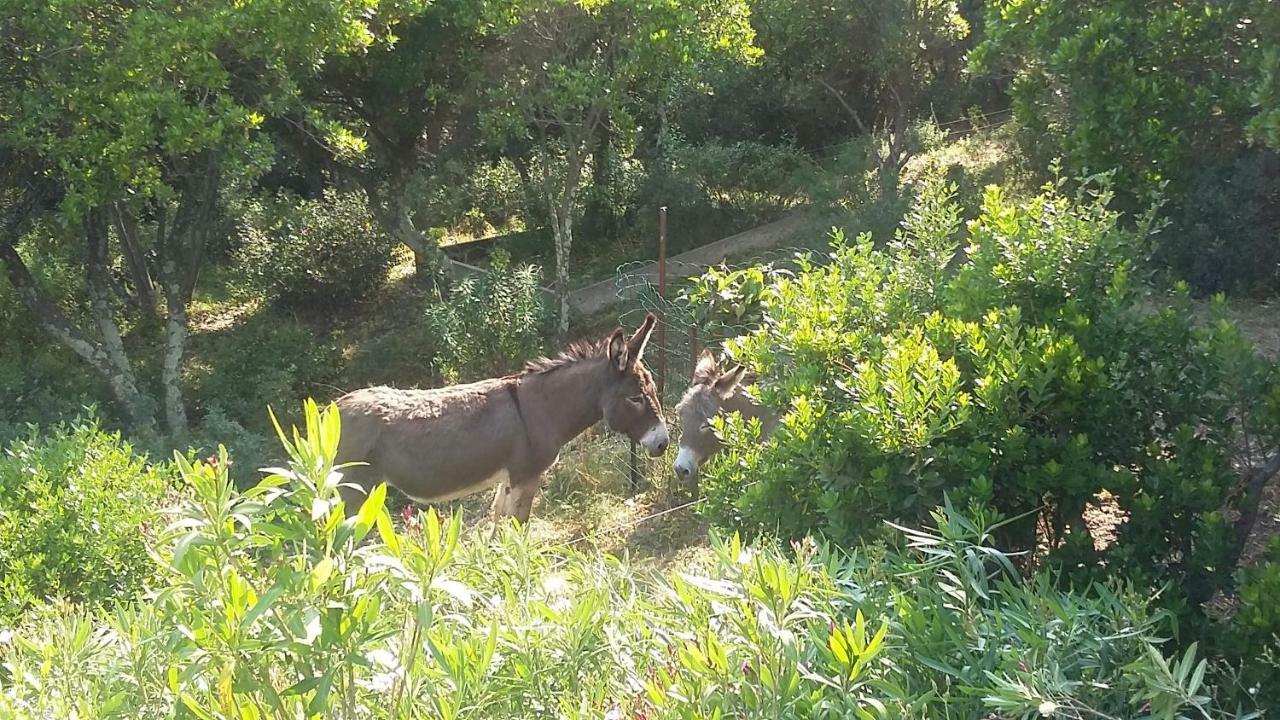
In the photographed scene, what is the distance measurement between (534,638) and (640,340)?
3774 millimetres

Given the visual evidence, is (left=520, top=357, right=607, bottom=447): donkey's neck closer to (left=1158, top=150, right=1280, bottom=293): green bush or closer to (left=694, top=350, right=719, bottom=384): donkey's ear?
(left=694, top=350, right=719, bottom=384): donkey's ear

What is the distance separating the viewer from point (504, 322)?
35.3ft

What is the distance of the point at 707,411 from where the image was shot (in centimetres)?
610

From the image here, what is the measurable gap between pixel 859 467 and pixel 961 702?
3.24ft

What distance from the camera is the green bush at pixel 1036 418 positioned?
3021 mm

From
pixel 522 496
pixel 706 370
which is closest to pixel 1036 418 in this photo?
pixel 706 370

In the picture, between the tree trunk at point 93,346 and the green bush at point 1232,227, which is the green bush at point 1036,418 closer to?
the green bush at point 1232,227

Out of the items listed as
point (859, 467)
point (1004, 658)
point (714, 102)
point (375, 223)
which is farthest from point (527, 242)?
point (1004, 658)

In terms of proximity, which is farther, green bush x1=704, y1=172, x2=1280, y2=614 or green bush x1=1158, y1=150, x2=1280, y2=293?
green bush x1=1158, y1=150, x2=1280, y2=293

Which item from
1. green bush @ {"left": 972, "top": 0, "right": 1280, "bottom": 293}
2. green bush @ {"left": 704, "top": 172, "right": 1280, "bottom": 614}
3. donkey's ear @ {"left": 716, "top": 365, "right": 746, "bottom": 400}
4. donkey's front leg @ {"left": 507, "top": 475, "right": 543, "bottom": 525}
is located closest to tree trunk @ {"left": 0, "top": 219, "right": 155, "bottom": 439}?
donkey's front leg @ {"left": 507, "top": 475, "right": 543, "bottom": 525}

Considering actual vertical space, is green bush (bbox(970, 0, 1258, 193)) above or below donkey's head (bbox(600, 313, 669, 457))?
above

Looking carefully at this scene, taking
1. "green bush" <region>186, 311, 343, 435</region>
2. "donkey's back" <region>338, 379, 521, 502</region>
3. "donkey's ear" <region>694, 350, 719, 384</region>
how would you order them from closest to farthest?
"donkey's back" <region>338, 379, 521, 502</region>, "donkey's ear" <region>694, 350, 719, 384</region>, "green bush" <region>186, 311, 343, 435</region>

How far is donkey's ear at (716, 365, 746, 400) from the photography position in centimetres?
595

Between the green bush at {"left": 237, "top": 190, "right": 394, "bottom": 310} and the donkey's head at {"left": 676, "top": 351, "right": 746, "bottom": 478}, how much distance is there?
9754 mm
